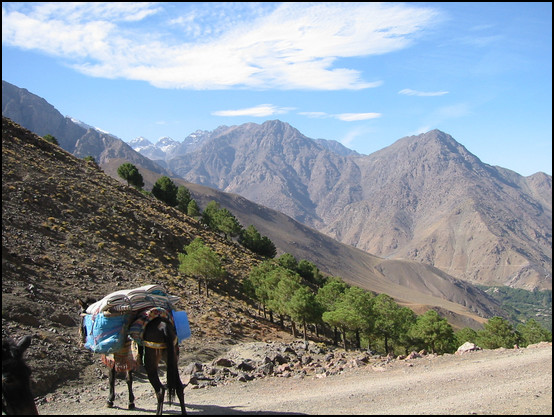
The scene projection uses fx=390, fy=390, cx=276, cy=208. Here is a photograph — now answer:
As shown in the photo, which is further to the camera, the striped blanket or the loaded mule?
the striped blanket

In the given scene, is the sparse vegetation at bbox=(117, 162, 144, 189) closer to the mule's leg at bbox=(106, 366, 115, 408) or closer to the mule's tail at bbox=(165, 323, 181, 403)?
the mule's leg at bbox=(106, 366, 115, 408)

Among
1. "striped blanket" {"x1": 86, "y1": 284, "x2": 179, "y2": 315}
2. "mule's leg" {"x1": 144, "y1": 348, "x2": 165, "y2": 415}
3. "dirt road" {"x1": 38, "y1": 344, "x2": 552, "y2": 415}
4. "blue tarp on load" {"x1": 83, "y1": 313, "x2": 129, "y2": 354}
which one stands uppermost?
"striped blanket" {"x1": 86, "y1": 284, "x2": 179, "y2": 315}

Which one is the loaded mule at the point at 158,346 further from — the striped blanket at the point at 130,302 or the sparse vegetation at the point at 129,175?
the sparse vegetation at the point at 129,175

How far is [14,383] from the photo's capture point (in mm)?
7348

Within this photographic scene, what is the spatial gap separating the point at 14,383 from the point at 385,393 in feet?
30.4

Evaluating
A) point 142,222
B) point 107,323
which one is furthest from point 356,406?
point 142,222

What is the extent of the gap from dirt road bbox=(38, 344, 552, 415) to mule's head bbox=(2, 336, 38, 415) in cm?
356

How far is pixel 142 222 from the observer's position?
48531 mm

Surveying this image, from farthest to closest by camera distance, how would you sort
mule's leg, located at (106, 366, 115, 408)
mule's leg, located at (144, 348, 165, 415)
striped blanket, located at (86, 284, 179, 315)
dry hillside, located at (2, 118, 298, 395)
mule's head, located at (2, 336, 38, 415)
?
dry hillside, located at (2, 118, 298, 395), mule's leg, located at (106, 366, 115, 408), striped blanket, located at (86, 284, 179, 315), mule's leg, located at (144, 348, 165, 415), mule's head, located at (2, 336, 38, 415)

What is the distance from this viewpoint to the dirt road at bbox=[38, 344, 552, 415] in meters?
9.95

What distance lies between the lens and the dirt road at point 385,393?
995 cm

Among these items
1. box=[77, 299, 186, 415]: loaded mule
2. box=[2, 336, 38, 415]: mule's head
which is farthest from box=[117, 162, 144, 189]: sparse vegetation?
box=[2, 336, 38, 415]: mule's head

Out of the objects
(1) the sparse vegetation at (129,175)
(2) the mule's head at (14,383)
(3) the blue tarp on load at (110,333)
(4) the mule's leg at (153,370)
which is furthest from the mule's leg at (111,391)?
(1) the sparse vegetation at (129,175)

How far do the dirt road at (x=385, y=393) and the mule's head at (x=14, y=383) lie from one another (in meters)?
3.56
